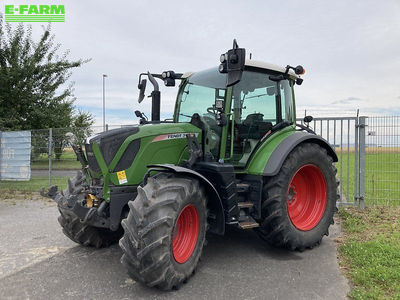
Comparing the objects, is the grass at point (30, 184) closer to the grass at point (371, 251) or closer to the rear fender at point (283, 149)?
the rear fender at point (283, 149)

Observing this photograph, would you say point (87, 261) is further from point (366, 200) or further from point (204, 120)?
point (366, 200)

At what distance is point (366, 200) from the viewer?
22.4ft

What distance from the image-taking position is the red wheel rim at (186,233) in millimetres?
3465

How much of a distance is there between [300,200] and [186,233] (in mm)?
2048

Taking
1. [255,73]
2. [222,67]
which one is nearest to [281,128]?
[255,73]

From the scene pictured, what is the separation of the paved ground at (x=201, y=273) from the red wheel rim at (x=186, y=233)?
32 centimetres

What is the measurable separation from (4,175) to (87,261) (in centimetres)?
758

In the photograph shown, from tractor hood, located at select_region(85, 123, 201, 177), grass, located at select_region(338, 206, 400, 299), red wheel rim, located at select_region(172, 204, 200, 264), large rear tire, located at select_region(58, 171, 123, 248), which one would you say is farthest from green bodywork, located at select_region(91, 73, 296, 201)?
grass, located at select_region(338, 206, 400, 299)

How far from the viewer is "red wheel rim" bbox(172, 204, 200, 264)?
3465 millimetres

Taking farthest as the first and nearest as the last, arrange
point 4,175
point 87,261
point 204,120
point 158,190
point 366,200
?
point 4,175 → point 366,200 → point 204,120 → point 87,261 → point 158,190

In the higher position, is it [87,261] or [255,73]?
[255,73]

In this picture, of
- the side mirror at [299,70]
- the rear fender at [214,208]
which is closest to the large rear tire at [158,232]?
the rear fender at [214,208]

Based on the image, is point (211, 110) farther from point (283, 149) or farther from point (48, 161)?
point (48, 161)

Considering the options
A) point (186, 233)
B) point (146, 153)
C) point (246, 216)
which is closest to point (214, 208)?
point (186, 233)
